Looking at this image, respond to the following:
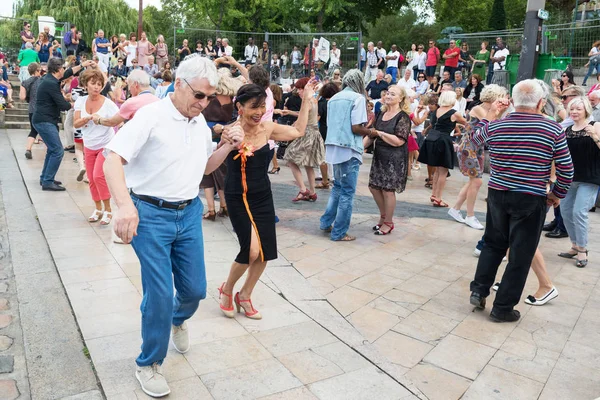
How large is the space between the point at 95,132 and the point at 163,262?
4.27m

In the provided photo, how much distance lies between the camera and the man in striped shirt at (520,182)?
455 centimetres

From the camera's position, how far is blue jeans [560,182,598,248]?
20.7ft

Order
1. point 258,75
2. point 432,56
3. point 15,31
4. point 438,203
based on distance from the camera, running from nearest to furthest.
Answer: point 258,75
point 438,203
point 432,56
point 15,31

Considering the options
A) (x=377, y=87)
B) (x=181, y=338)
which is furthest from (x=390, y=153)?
(x=377, y=87)

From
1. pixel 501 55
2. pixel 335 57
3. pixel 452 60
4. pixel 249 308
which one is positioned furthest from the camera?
pixel 335 57

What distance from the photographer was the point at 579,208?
6.32 metres

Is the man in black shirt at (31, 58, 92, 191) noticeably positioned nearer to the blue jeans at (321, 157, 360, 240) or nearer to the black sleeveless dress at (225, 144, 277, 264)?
the blue jeans at (321, 157, 360, 240)

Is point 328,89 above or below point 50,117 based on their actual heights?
above

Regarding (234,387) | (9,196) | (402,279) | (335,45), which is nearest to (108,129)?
(9,196)

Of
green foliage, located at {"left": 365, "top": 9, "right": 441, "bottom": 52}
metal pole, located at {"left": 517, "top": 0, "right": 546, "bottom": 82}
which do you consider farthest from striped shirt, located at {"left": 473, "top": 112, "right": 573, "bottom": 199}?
green foliage, located at {"left": 365, "top": 9, "right": 441, "bottom": 52}

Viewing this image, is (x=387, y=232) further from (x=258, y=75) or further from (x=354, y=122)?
(x=258, y=75)

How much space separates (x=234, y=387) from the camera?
3461mm

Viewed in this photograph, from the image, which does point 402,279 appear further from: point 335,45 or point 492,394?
point 335,45

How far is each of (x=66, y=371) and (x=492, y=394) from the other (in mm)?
2736
